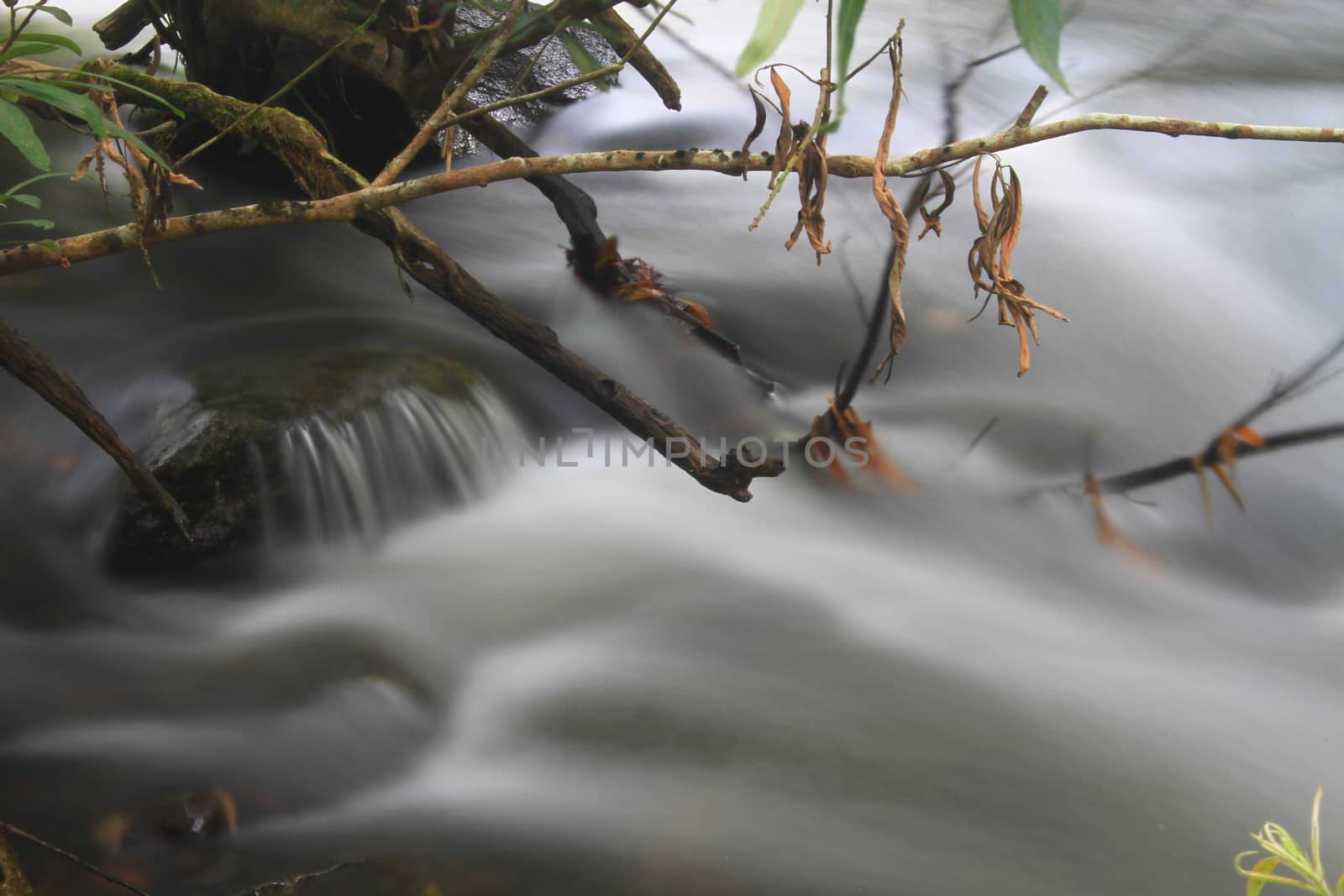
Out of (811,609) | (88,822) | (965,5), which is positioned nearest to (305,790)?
(88,822)

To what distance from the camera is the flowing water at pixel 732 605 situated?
1.74m

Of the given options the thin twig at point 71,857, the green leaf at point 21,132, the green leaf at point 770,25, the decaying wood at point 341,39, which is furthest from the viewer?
the decaying wood at point 341,39

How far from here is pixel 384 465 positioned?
2.31 metres

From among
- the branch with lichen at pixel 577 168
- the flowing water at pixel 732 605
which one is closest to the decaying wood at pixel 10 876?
the flowing water at pixel 732 605

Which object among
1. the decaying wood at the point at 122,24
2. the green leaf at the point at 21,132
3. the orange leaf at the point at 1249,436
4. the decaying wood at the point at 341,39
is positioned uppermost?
the decaying wood at the point at 122,24

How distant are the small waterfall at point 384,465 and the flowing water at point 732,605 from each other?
3 centimetres

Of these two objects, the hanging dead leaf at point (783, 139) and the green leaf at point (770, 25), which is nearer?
the green leaf at point (770, 25)

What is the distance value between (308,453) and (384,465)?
0.17 meters

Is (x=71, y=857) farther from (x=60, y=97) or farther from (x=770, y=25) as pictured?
(x=770, y=25)

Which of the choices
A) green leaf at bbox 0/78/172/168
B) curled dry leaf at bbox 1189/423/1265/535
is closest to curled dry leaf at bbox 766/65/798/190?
green leaf at bbox 0/78/172/168

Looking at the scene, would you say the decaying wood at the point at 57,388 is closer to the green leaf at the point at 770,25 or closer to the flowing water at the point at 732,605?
the flowing water at the point at 732,605

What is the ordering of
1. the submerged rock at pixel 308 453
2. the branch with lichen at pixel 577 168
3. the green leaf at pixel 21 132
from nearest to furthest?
the green leaf at pixel 21 132
the branch with lichen at pixel 577 168
the submerged rock at pixel 308 453

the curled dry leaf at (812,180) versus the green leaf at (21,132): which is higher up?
the curled dry leaf at (812,180)

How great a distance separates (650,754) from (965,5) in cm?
399
